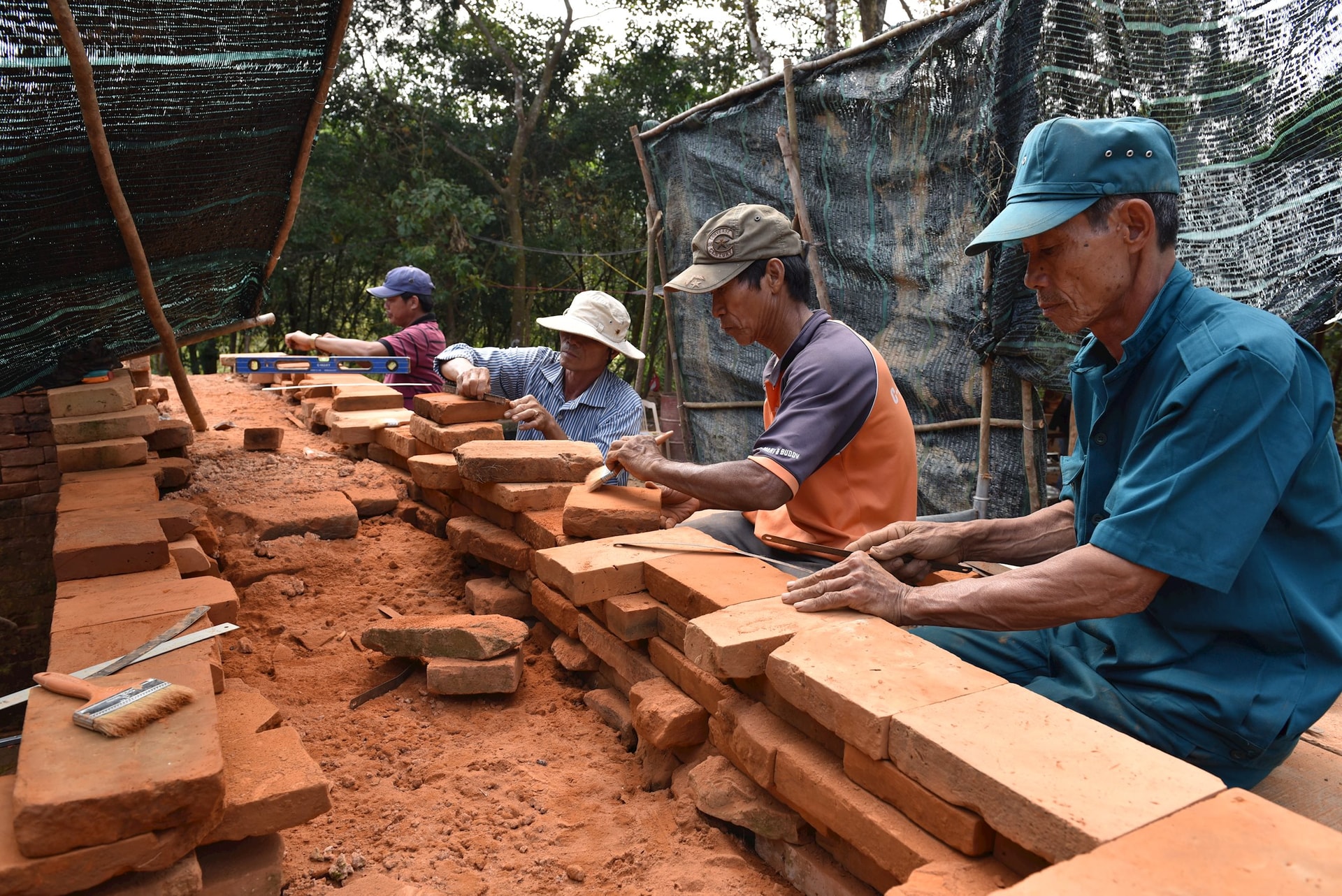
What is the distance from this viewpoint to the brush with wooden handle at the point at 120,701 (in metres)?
1.82

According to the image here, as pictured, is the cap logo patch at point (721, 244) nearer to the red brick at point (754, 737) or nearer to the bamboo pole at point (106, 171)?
the red brick at point (754, 737)

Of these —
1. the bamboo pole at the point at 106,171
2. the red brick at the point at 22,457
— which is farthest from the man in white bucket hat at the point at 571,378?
the red brick at the point at 22,457

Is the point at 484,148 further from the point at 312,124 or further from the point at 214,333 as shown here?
the point at 312,124

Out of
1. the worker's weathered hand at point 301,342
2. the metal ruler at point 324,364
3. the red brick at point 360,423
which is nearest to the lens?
the red brick at point 360,423

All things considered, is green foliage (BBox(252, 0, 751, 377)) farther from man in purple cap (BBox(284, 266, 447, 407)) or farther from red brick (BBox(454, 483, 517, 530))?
red brick (BBox(454, 483, 517, 530))

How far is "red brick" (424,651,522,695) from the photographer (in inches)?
112

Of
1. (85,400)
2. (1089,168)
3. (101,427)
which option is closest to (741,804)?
(1089,168)

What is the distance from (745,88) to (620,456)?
389 cm

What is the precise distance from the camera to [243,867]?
6.20 ft

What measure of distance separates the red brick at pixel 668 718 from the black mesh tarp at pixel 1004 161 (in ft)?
8.63

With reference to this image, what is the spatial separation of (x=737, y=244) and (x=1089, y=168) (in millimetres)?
1367

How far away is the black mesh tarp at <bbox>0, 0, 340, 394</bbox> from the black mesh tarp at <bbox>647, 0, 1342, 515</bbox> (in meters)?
2.99

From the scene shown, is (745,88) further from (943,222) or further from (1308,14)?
(1308,14)

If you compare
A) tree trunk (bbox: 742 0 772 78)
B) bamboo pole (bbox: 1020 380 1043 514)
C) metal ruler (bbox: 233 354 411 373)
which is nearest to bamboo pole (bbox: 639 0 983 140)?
bamboo pole (bbox: 1020 380 1043 514)
